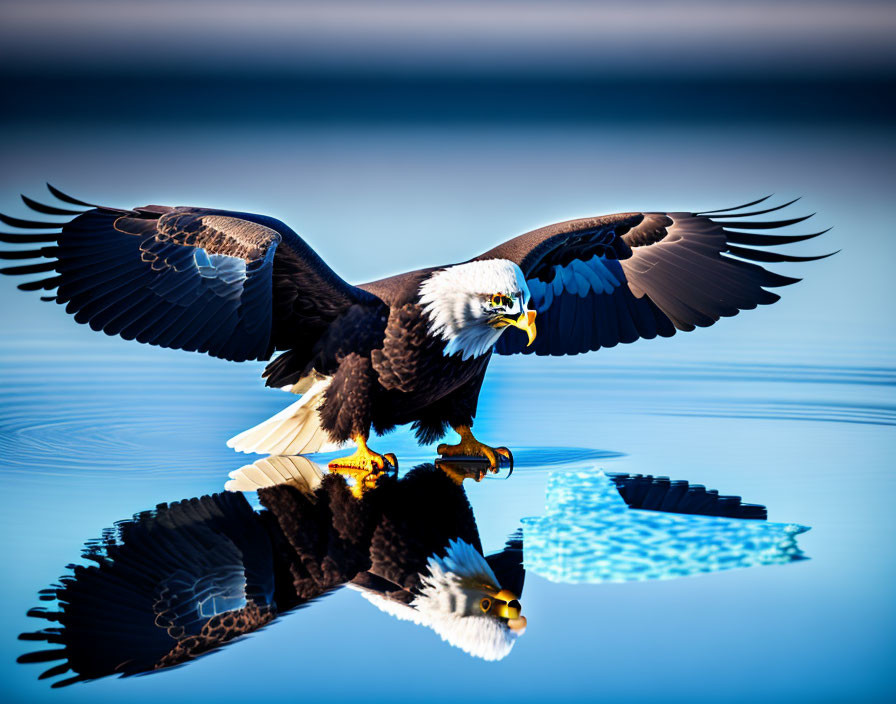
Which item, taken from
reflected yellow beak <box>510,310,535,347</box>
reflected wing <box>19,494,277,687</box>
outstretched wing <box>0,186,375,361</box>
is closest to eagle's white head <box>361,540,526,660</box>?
reflected wing <box>19,494,277,687</box>

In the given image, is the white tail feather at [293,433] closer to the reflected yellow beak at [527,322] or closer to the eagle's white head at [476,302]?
the eagle's white head at [476,302]

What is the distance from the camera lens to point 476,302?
4.85 meters

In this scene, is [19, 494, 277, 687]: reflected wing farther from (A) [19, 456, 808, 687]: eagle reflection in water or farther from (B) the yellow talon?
(B) the yellow talon

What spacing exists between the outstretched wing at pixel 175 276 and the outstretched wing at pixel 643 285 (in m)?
1.40

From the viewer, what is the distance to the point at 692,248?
6.08 meters

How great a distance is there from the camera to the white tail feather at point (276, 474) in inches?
183

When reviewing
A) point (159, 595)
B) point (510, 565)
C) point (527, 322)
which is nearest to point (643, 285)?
point (527, 322)

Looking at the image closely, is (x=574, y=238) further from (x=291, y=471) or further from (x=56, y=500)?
(x=56, y=500)

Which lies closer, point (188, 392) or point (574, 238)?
point (574, 238)

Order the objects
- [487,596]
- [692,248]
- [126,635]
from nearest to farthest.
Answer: [126,635]
[487,596]
[692,248]

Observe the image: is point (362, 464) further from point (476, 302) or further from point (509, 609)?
point (509, 609)

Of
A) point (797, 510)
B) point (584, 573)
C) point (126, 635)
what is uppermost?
point (797, 510)

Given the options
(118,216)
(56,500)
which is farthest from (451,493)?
(118,216)

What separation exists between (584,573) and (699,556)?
16.2 inches
